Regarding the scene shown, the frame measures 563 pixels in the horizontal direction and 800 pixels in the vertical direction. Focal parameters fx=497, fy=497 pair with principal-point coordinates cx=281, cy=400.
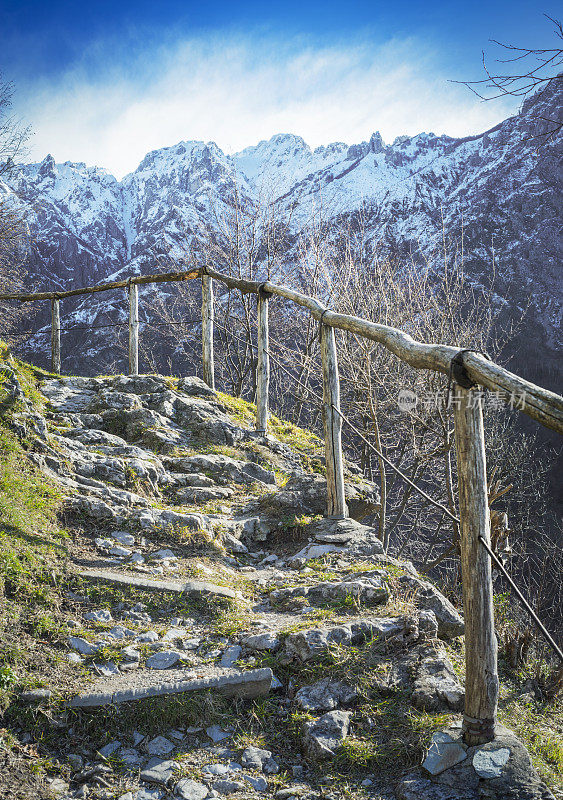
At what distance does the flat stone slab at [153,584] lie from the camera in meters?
3.14

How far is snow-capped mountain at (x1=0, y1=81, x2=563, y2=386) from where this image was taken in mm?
19078

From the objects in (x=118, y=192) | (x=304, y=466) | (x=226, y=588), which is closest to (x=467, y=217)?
(x=304, y=466)

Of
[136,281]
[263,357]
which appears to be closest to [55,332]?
[136,281]

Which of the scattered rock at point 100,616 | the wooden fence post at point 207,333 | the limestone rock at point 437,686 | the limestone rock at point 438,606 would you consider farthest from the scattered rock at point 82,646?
the wooden fence post at point 207,333

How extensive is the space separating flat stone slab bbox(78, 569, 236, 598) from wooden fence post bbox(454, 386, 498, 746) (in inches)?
65.7

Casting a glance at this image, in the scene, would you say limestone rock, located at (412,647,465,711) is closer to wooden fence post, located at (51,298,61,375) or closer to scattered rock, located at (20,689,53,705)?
scattered rock, located at (20,689,53,705)

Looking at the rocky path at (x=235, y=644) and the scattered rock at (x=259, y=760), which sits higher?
the rocky path at (x=235, y=644)

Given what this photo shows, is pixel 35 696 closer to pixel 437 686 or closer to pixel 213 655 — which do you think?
pixel 213 655

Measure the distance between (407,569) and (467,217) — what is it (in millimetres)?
56213

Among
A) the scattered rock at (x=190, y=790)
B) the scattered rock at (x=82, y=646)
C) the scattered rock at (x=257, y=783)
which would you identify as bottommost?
the scattered rock at (x=257, y=783)

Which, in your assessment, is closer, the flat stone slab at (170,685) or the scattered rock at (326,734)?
the scattered rock at (326,734)

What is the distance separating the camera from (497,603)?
219 inches

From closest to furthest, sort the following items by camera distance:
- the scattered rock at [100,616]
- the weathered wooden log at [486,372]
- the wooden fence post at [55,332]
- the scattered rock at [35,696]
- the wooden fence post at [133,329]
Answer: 1. the weathered wooden log at [486,372]
2. the scattered rock at [35,696]
3. the scattered rock at [100,616]
4. the wooden fence post at [133,329]
5. the wooden fence post at [55,332]

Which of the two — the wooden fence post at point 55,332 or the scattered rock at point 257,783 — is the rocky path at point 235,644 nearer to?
the scattered rock at point 257,783
